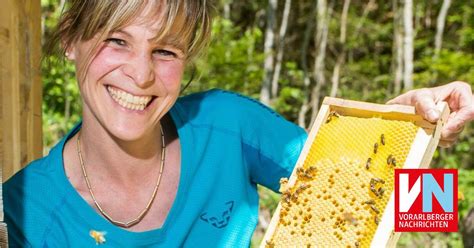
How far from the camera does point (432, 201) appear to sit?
200 centimetres

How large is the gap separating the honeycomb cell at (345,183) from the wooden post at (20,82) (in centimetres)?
97

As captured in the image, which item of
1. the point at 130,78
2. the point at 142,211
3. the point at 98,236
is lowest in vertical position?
the point at 98,236

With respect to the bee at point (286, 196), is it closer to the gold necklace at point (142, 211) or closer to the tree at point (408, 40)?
the gold necklace at point (142, 211)

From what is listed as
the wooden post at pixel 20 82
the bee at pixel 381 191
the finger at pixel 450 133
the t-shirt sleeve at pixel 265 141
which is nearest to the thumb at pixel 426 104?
the finger at pixel 450 133

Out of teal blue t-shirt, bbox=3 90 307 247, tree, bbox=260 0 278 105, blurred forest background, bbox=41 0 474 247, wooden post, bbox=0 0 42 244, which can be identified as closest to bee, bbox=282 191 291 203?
teal blue t-shirt, bbox=3 90 307 247

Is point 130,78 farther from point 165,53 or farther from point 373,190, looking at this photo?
point 373,190

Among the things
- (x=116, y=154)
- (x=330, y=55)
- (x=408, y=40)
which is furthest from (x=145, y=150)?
(x=330, y=55)

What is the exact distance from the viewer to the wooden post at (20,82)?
2.16 meters

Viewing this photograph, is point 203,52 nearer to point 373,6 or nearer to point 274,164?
point 274,164

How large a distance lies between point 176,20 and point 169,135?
0.43 meters

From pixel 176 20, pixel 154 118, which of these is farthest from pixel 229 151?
pixel 176 20

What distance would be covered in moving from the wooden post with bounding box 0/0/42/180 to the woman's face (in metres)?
0.43

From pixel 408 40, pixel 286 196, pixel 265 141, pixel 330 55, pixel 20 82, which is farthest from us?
pixel 330 55

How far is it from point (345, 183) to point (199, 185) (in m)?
0.44
